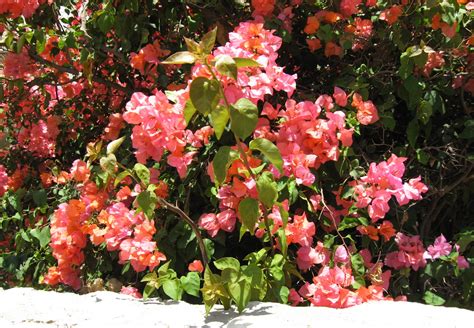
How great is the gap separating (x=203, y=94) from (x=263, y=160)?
2.03ft

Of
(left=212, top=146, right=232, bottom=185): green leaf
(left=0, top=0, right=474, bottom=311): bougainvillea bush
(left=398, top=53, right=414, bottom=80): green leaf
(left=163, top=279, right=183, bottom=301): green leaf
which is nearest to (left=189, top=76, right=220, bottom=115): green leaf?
(left=0, top=0, right=474, bottom=311): bougainvillea bush

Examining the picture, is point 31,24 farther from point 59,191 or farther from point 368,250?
point 368,250

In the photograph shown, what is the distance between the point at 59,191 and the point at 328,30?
4.51ft

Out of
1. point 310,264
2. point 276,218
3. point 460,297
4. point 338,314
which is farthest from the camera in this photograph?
point 460,297

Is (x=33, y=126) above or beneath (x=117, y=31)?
beneath

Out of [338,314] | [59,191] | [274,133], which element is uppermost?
[274,133]

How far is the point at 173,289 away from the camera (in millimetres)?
1764

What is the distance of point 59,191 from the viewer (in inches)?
112

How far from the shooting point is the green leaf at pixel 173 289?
1.75 meters

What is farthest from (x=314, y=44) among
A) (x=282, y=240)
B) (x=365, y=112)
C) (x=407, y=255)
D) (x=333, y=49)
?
(x=282, y=240)

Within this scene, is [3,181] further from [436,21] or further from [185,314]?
[436,21]

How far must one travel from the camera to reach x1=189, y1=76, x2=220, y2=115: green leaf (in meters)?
1.41

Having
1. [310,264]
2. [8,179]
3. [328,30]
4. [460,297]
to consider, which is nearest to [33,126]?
[8,179]

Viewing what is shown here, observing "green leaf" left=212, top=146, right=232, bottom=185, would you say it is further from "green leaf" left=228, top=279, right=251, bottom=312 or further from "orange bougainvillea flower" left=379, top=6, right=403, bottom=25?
"orange bougainvillea flower" left=379, top=6, right=403, bottom=25
